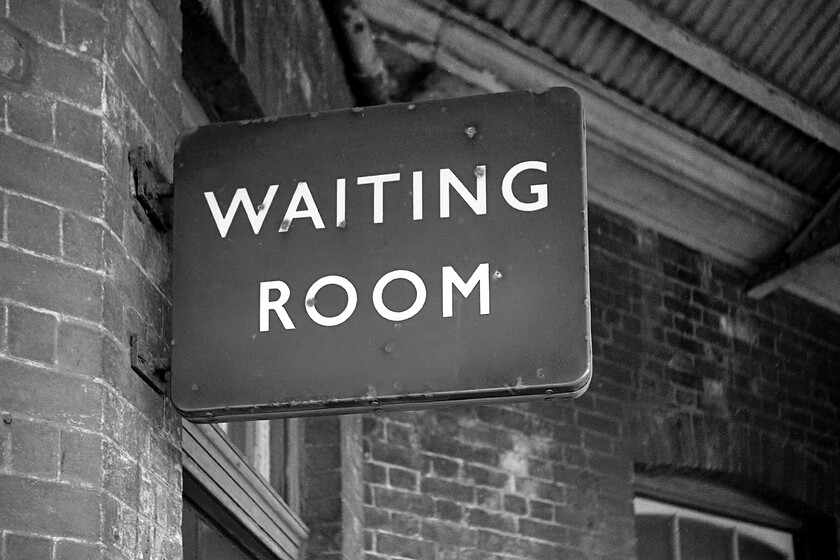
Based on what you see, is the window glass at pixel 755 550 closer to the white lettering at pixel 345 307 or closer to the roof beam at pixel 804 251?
the roof beam at pixel 804 251

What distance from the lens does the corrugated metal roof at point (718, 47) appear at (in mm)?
6039

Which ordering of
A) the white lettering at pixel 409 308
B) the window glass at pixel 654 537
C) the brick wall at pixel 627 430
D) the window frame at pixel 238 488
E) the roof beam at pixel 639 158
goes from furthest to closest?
the window glass at pixel 654 537
the roof beam at pixel 639 158
the brick wall at pixel 627 430
the window frame at pixel 238 488
the white lettering at pixel 409 308

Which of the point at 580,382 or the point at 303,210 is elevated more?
the point at 303,210

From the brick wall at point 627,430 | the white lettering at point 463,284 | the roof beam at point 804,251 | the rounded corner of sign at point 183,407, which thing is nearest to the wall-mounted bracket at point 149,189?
the rounded corner of sign at point 183,407

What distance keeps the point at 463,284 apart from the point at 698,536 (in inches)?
183

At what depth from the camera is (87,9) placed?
9.75 ft

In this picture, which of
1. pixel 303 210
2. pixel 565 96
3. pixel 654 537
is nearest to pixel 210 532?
pixel 303 210

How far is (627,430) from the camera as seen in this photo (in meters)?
6.64

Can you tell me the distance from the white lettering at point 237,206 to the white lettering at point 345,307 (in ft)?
0.64

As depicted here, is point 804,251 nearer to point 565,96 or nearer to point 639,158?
point 639,158

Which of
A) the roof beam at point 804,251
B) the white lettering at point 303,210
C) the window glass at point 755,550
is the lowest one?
the window glass at point 755,550

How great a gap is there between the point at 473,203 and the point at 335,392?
48 centimetres

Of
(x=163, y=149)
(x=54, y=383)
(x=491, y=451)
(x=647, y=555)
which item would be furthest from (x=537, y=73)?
(x=54, y=383)

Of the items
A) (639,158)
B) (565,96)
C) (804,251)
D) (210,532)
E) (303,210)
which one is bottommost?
(210,532)
